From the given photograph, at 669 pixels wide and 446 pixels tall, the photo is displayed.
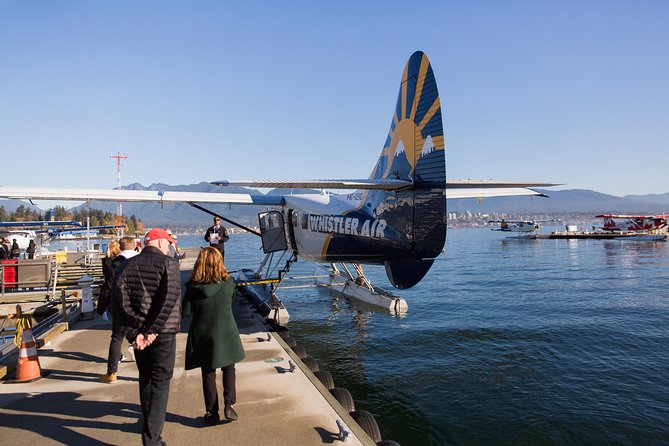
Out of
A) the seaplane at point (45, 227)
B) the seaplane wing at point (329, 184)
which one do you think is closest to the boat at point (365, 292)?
the seaplane wing at point (329, 184)

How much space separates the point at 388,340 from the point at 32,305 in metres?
10.2

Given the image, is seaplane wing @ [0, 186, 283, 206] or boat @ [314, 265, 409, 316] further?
boat @ [314, 265, 409, 316]

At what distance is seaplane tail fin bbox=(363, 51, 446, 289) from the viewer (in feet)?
25.1

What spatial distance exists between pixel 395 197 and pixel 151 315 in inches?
246

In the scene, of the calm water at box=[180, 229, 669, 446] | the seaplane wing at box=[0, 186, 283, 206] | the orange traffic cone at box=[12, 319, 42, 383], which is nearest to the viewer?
the orange traffic cone at box=[12, 319, 42, 383]

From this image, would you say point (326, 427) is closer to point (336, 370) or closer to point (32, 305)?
point (336, 370)

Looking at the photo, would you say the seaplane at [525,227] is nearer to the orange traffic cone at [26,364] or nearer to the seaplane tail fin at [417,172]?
the seaplane tail fin at [417,172]

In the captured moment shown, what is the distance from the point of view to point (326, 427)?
156 inches

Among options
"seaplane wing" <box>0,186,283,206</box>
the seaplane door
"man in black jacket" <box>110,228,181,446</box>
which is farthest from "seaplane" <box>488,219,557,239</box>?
"man in black jacket" <box>110,228,181,446</box>

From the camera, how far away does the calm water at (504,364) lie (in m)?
6.15

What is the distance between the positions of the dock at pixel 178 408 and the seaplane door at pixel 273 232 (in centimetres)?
776

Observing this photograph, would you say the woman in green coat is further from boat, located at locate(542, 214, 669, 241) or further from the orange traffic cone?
boat, located at locate(542, 214, 669, 241)

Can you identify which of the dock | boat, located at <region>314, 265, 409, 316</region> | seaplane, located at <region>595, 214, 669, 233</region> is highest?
seaplane, located at <region>595, 214, 669, 233</region>

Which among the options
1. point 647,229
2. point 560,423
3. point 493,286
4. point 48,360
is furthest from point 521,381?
point 647,229
